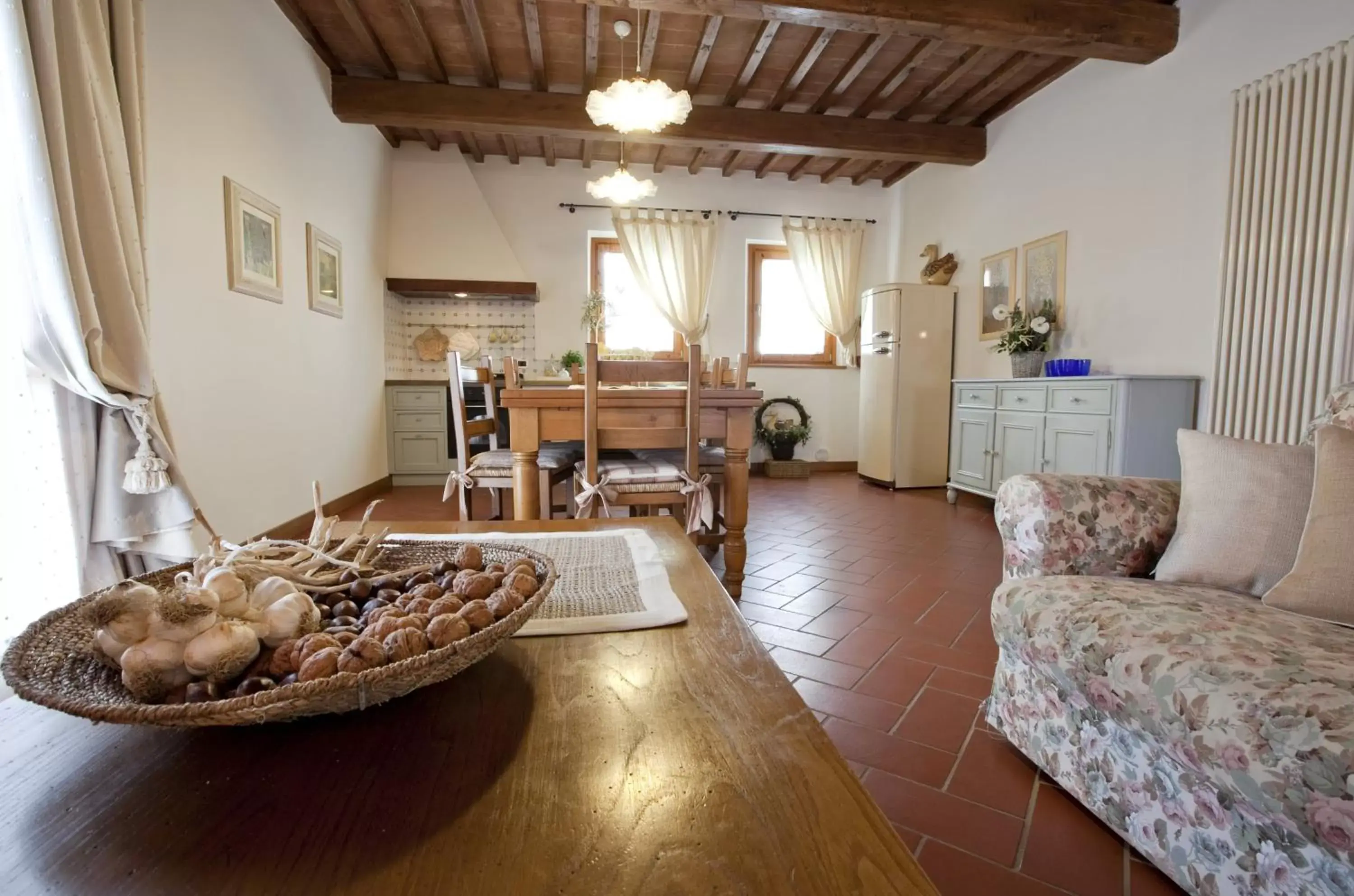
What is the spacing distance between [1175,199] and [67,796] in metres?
4.46

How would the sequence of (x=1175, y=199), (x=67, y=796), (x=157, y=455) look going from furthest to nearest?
(x=1175, y=199) < (x=157, y=455) < (x=67, y=796)

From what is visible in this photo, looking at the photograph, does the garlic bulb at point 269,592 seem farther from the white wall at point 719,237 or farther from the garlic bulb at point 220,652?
the white wall at point 719,237

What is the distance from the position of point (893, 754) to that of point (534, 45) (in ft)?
14.2

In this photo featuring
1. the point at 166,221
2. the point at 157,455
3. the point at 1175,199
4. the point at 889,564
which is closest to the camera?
the point at 157,455

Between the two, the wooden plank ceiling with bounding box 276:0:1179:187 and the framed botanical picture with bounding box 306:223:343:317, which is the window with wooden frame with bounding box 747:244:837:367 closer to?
the wooden plank ceiling with bounding box 276:0:1179:187

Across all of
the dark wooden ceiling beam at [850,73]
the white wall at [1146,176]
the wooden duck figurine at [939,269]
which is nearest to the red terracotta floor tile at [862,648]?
the white wall at [1146,176]

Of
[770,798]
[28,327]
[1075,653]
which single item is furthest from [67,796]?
[28,327]

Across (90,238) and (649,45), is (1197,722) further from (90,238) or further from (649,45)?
(649,45)

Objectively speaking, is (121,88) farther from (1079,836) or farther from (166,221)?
(1079,836)

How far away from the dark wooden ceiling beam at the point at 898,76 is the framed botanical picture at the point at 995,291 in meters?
1.46

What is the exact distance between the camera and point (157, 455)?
179 centimetres

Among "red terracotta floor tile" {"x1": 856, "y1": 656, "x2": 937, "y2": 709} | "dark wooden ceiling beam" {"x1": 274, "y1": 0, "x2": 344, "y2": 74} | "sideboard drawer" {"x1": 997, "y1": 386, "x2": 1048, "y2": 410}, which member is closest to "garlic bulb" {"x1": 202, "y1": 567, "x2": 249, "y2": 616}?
"red terracotta floor tile" {"x1": 856, "y1": 656, "x2": 937, "y2": 709}

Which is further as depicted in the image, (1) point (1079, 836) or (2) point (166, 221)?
(2) point (166, 221)

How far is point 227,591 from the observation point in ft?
1.70
